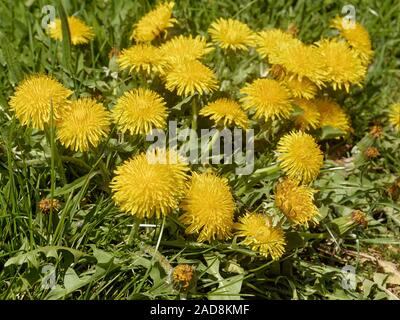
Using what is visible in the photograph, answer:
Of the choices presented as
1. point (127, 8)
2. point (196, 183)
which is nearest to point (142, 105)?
point (196, 183)

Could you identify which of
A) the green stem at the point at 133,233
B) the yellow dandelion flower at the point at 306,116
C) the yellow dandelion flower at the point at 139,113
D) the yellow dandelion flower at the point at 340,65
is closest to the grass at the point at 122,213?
the green stem at the point at 133,233

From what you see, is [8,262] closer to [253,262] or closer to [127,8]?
[253,262]

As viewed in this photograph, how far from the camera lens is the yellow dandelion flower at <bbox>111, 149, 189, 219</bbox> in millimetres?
1935

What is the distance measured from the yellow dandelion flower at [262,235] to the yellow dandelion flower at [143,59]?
29.1 inches

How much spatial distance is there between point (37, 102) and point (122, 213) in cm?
53

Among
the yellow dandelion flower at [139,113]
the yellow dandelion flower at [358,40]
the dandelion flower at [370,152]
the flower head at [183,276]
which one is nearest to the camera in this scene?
the flower head at [183,276]

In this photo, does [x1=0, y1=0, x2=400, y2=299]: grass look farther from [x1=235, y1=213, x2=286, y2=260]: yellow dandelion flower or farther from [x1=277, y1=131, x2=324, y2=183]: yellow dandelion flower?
[x1=277, y1=131, x2=324, y2=183]: yellow dandelion flower

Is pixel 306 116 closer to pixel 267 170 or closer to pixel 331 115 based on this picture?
pixel 331 115

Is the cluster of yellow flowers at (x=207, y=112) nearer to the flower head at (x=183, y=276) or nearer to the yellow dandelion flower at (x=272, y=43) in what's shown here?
the yellow dandelion flower at (x=272, y=43)

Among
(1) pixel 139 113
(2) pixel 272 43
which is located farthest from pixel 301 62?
(1) pixel 139 113

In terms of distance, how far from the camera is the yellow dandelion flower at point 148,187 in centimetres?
193

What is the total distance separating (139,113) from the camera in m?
2.18

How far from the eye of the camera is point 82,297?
2.03 metres

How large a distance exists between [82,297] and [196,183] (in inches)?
22.3
